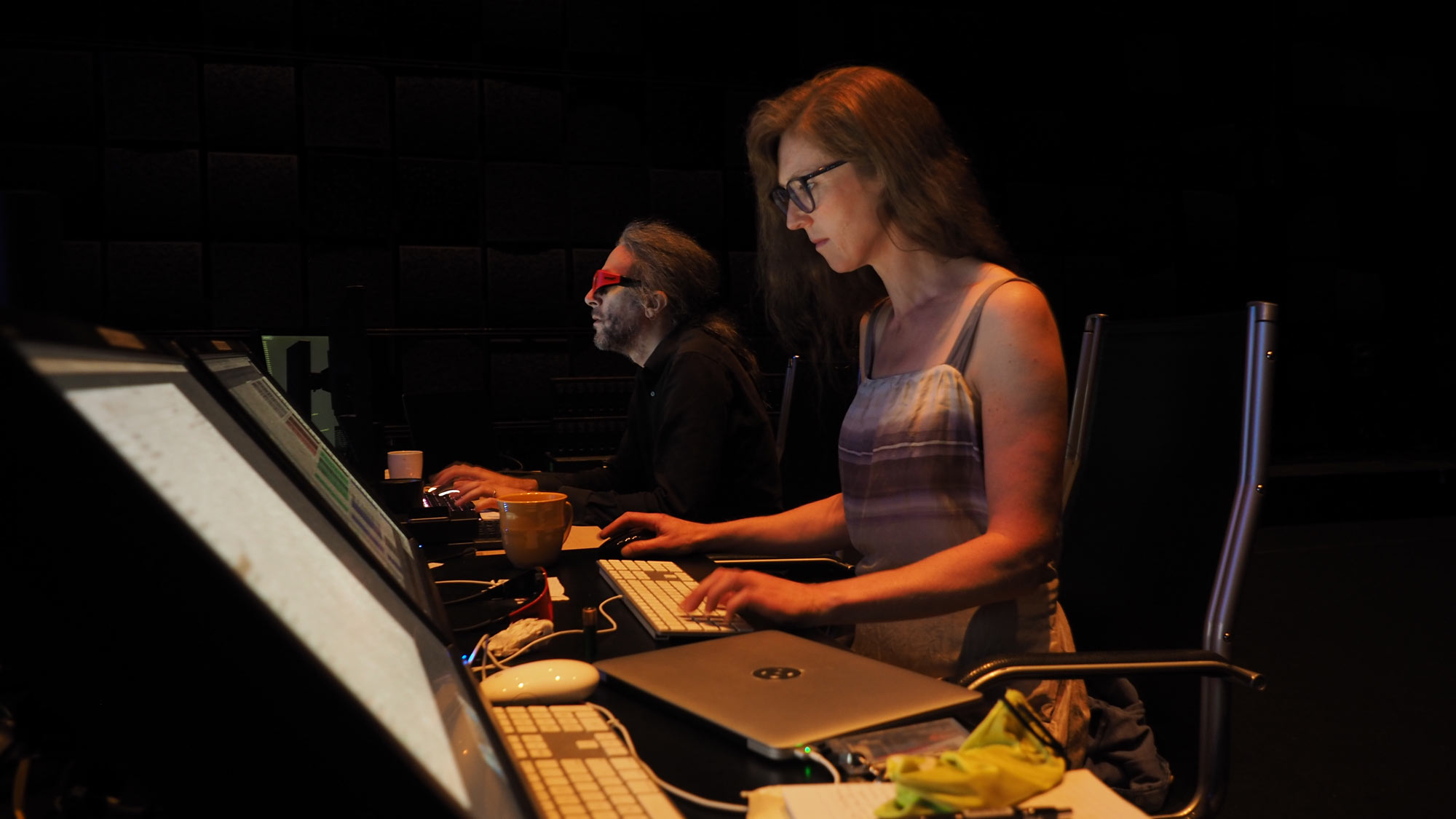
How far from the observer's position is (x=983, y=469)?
127 centimetres

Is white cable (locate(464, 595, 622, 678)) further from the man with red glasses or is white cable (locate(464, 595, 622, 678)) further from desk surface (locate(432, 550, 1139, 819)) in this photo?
the man with red glasses

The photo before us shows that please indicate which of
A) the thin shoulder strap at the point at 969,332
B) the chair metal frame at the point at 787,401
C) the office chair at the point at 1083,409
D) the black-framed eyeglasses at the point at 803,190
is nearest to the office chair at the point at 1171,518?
the office chair at the point at 1083,409

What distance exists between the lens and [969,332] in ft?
4.20

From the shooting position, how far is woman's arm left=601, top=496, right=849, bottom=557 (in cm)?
153

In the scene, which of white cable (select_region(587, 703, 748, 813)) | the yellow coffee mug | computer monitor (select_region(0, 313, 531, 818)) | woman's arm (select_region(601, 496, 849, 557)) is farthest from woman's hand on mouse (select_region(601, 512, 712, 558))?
computer monitor (select_region(0, 313, 531, 818))

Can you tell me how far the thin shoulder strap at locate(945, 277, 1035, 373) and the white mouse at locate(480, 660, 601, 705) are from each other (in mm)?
677

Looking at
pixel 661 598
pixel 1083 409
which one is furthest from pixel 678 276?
pixel 661 598

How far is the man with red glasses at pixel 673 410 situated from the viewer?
2205mm

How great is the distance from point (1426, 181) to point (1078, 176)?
261 centimetres

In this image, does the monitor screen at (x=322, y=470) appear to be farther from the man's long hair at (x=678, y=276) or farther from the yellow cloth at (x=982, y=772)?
the man's long hair at (x=678, y=276)

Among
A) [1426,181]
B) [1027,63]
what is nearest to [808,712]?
[1027,63]

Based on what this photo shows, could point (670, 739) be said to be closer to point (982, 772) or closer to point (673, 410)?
point (982, 772)

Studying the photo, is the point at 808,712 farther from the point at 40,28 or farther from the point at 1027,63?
the point at 1027,63

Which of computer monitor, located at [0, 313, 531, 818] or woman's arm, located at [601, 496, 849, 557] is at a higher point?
computer monitor, located at [0, 313, 531, 818]
